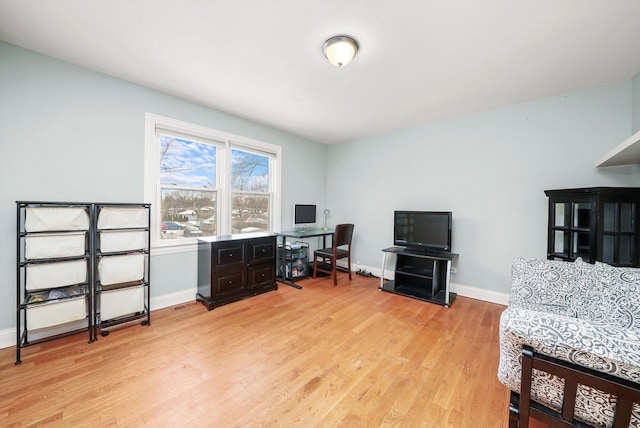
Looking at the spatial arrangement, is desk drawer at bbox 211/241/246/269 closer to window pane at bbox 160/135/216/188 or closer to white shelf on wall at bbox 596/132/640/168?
window pane at bbox 160/135/216/188

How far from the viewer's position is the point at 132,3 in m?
1.58

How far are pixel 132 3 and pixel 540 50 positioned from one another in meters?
3.06

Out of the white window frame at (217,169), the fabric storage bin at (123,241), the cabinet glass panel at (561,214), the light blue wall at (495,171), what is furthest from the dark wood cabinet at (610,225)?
the fabric storage bin at (123,241)

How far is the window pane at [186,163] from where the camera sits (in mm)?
2932

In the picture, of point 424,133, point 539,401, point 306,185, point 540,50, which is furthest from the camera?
point 306,185

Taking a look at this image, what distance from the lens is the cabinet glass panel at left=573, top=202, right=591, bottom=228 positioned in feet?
7.39

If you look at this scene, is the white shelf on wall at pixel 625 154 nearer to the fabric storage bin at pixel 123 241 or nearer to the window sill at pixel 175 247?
the fabric storage bin at pixel 123 241

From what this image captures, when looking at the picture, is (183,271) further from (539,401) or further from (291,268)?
(539,401)

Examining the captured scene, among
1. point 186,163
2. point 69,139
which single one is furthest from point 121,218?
point 186,163

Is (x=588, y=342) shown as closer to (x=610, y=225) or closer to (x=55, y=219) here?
(x=610, y=225)

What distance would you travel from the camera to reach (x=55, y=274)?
2.00m

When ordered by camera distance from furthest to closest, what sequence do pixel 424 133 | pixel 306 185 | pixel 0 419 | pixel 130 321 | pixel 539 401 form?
pixel 306 185, pixel 424 133, pixel 130 321, pixel 0 419, pixel 539 401

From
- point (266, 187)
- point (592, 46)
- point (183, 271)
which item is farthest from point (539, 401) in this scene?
point (266, 187)

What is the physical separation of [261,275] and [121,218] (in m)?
1.73
